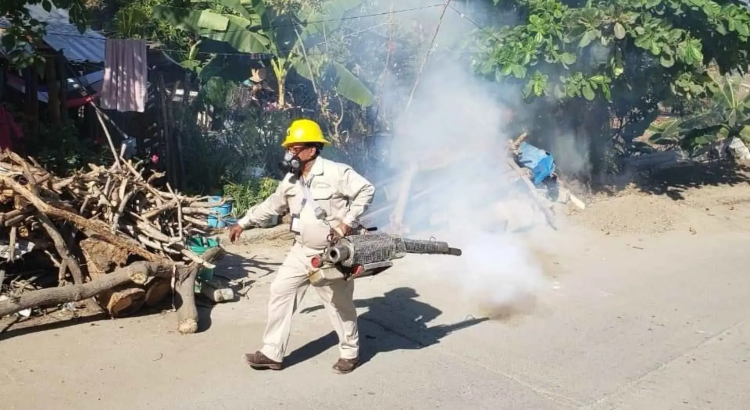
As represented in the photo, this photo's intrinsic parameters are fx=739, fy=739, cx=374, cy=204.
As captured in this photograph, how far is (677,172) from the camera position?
1605 centimetres

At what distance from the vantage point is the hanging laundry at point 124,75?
9.48 m

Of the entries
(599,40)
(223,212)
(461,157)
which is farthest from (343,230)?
(599,40)

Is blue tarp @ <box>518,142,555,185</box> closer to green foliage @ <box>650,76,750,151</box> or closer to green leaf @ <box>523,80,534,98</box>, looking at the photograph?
green leaf @ <box>523,80,534,98</box>

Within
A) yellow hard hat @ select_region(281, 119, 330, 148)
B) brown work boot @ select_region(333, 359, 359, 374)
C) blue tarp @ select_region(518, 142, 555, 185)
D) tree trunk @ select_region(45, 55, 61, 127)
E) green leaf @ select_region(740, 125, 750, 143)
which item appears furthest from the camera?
green leaf @ select_region(740, 125, 750, 143)

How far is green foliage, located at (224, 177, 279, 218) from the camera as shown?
10.5 metres

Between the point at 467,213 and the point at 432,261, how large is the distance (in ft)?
7.18

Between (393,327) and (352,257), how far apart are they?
187 centimetres

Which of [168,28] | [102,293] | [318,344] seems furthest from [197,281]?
[168,28]

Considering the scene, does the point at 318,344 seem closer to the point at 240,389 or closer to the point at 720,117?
the point at 240,389

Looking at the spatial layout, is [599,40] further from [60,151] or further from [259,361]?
[259,361]

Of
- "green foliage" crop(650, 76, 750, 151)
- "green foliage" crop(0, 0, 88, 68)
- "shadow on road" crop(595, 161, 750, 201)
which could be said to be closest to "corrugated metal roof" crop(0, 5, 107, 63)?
"green foliage" crop(0, 0, 88, 68)

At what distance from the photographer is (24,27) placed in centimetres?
829

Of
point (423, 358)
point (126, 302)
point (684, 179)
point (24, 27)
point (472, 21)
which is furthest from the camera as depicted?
point (684, 179)

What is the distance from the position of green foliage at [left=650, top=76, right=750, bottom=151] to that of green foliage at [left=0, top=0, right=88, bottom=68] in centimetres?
1148
